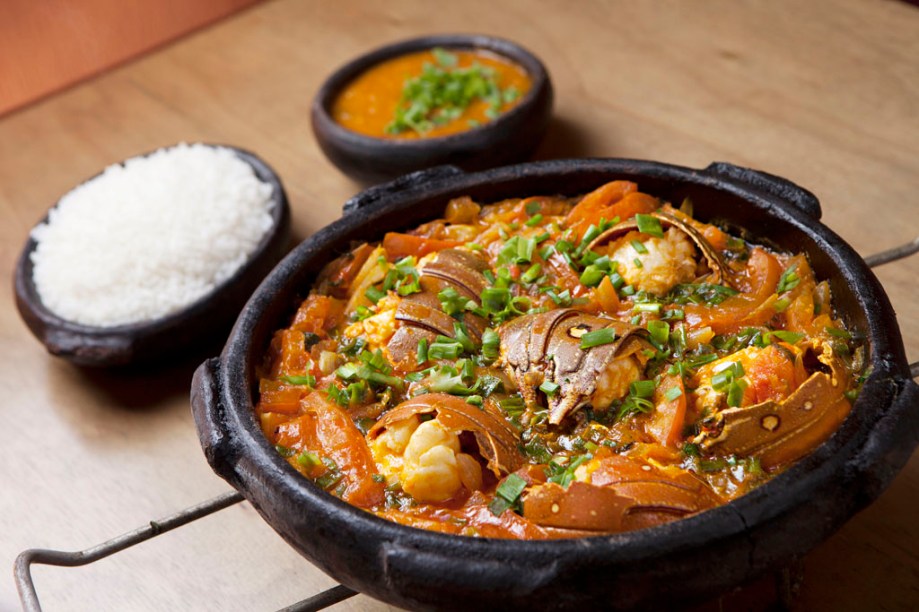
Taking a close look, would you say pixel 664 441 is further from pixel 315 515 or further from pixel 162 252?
pixel 162 252

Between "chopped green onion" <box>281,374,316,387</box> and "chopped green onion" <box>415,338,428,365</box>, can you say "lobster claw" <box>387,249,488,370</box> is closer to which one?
"chopped green onion" <box>415,338,428,365</box>

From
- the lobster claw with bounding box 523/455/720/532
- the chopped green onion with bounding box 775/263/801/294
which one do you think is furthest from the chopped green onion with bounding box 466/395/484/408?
the chopped green onion with bounding box 775/263/801/294

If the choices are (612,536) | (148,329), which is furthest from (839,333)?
(148,329)

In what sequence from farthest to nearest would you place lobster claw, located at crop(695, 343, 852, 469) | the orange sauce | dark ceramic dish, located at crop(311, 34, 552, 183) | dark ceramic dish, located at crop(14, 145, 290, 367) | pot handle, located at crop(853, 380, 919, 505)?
the orange sauce < dark ceramic dish, located at crop(311, 34, 552, 183) < dark ceramic dish, located at crop(14, 145, 290, 367) < lobster claw, located at crop(695, 343, 852, 469) < pot handle, located at crop(853, 380, 919, 505)

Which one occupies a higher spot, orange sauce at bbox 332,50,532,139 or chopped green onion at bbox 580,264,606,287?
chopped green onion at bbox 580,264,606,287

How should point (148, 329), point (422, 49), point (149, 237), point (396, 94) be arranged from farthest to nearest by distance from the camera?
point (422, 49) → point (396, 94) → point (149, 237) → point (148, 329)

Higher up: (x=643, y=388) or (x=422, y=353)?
(x=643, y=388)

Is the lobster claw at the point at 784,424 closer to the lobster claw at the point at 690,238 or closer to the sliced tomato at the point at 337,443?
the lobster claw at the point at 690,238

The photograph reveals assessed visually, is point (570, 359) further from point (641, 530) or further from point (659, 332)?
point (641, 530)
